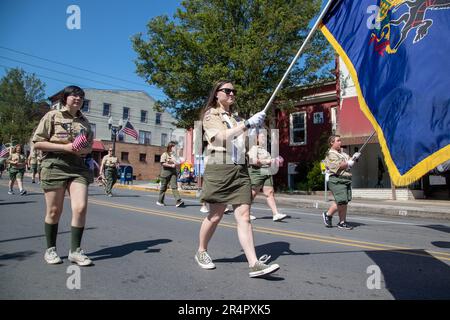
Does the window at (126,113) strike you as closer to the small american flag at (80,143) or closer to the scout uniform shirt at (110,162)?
the scout uniform shirt at (110,162)

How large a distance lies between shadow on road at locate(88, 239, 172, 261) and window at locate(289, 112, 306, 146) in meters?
19.4

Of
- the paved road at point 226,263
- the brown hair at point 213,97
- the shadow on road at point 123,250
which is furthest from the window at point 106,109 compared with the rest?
the brown hair at point 213,97

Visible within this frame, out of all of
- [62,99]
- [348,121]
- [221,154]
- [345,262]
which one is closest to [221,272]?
[221,154]

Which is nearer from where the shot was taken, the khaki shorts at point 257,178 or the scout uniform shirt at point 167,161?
the khaki shorts at point 257,178

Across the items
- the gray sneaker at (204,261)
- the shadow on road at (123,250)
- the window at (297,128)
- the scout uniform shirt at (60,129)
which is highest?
the window at (297,128)

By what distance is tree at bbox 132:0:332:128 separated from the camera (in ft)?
58.8

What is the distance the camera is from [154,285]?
3.58 meters

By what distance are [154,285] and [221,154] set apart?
4.77 ft

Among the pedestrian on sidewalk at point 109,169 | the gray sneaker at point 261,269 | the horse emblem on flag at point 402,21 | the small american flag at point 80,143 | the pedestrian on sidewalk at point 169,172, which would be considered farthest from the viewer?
the pedestrian on sidewalk at point 109,169

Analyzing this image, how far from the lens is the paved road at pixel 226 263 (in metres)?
3.43

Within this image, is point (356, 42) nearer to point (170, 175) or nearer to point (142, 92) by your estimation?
point (170, 175)

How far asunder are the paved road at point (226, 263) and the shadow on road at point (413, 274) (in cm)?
1

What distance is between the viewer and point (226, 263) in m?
4.50

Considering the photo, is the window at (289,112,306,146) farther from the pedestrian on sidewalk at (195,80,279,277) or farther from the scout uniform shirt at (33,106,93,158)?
the scout uniform shirt at (33,106,93,158)
